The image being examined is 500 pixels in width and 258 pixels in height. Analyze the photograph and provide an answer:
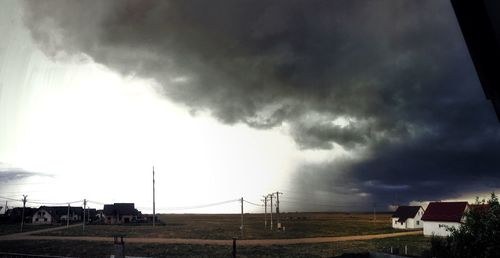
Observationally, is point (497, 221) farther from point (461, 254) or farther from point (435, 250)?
point (435, 250)

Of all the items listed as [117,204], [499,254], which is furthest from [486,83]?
[117,204]

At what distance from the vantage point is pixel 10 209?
13138cm

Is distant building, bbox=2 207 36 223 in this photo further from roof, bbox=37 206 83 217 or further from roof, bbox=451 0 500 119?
roof, bbox=451 0 500 119

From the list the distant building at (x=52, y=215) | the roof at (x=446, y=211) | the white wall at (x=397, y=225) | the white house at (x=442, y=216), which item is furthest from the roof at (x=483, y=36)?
the distant building at (x=52, y=215)

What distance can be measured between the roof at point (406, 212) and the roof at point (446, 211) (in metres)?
22.4

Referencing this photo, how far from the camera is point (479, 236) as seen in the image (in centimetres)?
2064

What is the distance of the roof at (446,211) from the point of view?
57394 mm

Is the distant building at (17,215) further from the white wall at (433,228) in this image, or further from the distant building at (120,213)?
the white wall at (433,228)

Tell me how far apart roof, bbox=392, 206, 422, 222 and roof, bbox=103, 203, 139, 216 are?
224ft

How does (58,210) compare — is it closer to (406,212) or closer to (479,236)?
(406,212)

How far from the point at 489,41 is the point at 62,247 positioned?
48179mm

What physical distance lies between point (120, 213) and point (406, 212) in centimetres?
7203

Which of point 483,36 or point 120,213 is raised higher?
point 483,36

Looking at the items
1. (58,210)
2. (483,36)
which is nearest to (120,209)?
(58,210)
